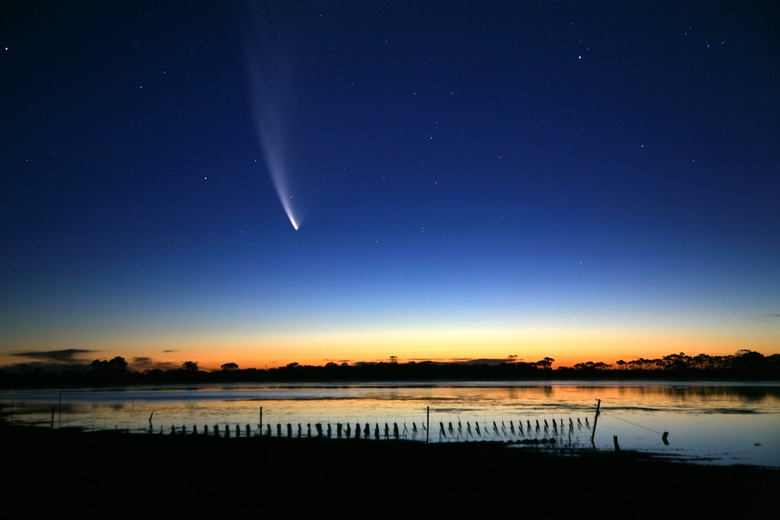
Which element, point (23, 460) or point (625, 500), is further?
point (23, 460)

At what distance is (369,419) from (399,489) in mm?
39379

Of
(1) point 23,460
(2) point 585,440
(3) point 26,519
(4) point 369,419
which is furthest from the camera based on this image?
(4) point 369,419

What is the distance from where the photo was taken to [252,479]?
2472 cm

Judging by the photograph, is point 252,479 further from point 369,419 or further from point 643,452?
point 369,419

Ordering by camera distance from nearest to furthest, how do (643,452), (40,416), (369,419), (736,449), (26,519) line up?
(26,519) < (643,452) < (736,449) < (369,419) < (40,416)

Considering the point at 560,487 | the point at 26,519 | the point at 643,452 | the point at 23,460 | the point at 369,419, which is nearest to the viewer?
the point at 26,519

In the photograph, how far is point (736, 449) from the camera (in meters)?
40.3

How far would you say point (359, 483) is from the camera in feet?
79.8

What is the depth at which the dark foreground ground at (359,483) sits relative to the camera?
788 inches

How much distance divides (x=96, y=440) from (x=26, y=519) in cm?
2233

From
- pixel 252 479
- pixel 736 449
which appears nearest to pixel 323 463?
pixel 252 479

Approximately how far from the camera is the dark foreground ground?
65.7 feet

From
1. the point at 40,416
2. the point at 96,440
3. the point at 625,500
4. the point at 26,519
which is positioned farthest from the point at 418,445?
the point at 40,416

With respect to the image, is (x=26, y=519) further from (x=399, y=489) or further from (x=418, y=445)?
(x=418, y=445)
